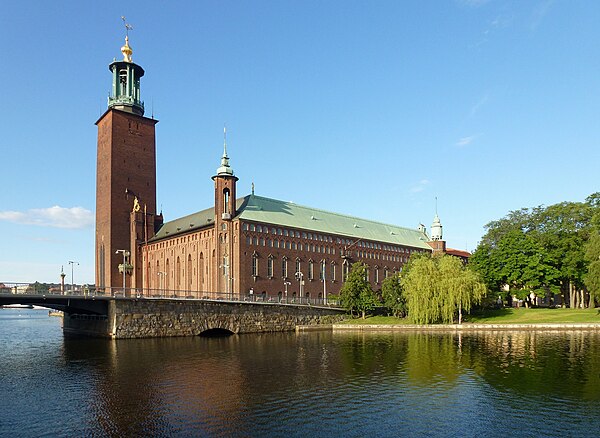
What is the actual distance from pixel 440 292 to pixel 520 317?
15986mm

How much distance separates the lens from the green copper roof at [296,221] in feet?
339

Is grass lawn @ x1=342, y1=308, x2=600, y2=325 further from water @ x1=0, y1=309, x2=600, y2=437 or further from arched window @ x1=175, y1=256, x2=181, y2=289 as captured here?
arched window @ x1=175, y1=256, x2=181, y2=289

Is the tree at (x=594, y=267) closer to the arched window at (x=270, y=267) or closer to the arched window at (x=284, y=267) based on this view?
the arched window at (x=284, y=267)

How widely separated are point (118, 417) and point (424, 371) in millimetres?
22660

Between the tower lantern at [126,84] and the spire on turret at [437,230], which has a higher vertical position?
the tower lantern at [126,84]

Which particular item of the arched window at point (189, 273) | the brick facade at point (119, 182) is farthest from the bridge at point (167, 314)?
the brick facade at point (119, 182)

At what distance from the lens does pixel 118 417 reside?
27.9 m

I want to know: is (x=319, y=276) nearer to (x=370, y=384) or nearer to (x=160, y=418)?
(x=370, y=384)

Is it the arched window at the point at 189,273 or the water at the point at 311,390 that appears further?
the arched window at the point at 189,273

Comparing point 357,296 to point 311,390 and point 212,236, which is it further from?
point 311,390

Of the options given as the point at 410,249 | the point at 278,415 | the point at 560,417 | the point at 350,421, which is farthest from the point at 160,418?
the point at 410,249

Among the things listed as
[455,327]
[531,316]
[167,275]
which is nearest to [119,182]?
[167,275]

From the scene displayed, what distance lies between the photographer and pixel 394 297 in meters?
89.8

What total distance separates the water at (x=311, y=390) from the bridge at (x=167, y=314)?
12028 mm
